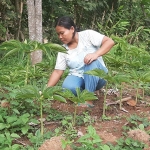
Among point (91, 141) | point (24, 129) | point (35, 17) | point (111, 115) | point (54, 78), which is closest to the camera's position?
point (91, 141)

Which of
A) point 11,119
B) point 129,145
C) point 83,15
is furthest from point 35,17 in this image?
point 83,15

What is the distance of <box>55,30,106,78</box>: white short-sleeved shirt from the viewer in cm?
297

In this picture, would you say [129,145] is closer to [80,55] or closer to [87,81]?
[87,81]

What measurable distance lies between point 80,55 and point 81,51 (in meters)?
0.04

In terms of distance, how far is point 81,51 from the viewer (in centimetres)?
298

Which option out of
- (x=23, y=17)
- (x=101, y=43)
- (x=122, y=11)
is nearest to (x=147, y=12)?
(x=122, y=11)

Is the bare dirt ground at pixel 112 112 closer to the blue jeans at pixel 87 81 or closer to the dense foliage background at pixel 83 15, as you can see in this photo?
the blue jeans at pixel 87 81

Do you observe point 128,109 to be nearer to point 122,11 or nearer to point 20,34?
point 20,34

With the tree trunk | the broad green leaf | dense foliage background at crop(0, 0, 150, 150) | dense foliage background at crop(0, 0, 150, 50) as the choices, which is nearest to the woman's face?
dense foliage background at crop(0, 0, 150, 150)

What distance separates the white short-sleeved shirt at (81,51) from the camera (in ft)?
9.74

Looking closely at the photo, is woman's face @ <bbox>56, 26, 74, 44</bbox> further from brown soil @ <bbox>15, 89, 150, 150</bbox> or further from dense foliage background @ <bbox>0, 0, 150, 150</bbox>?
brown soil @ <bbox>15, 89, 150, 150</bbox>

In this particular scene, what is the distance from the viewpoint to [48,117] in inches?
101

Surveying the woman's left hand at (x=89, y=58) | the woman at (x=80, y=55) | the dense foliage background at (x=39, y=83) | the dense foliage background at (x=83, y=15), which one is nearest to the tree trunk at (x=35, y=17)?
A: the dense foliage background at (x=39, y=83)

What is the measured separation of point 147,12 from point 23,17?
394cm
